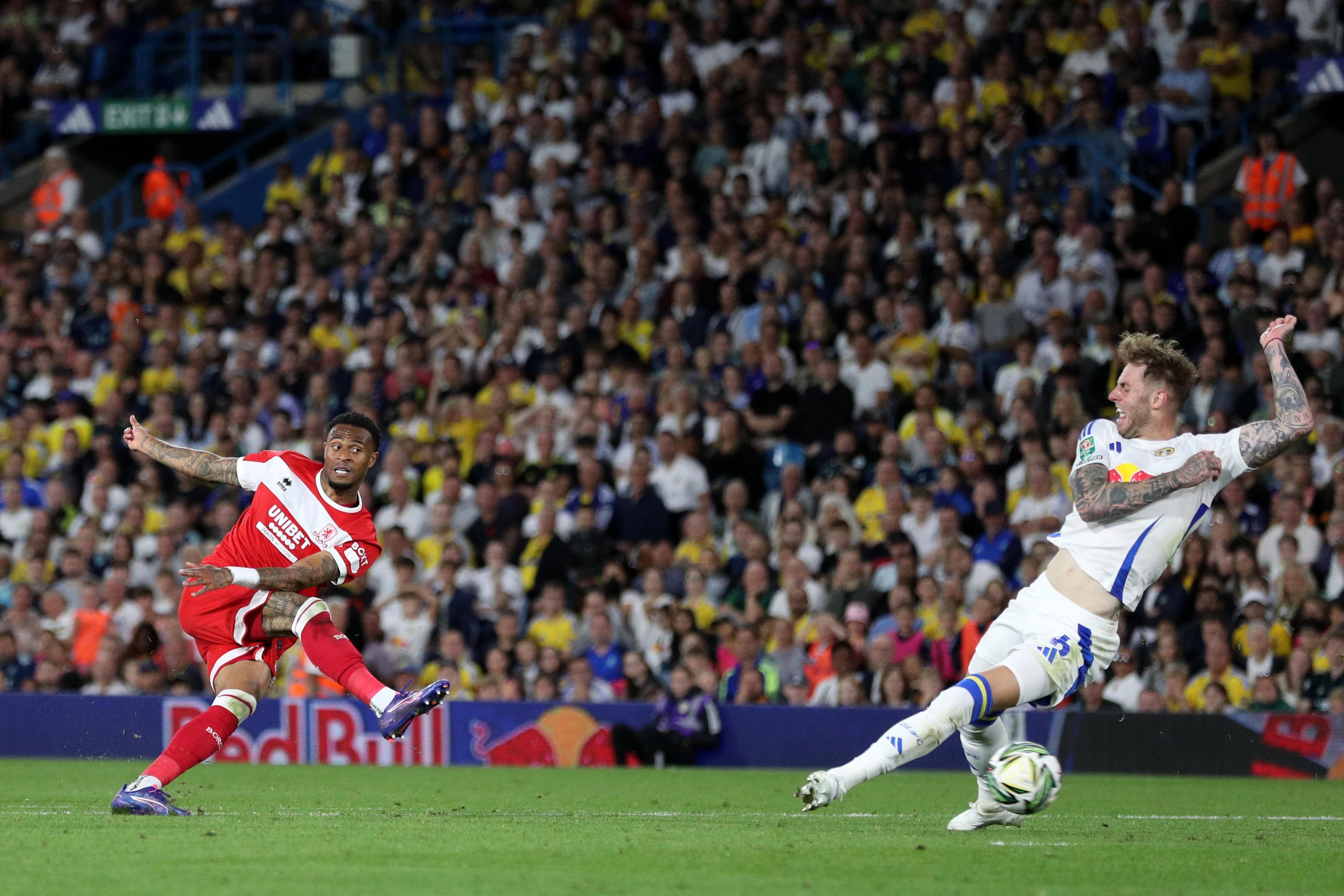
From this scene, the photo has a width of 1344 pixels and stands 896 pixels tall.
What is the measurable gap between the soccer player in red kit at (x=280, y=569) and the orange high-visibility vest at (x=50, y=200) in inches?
637

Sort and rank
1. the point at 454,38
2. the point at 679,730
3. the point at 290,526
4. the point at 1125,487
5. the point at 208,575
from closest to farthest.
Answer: the point at 1125,487 → the point at 208,575 → the point at 290,526 → the point at 679,730 → the point at 454,38

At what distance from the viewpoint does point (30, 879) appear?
259 inches

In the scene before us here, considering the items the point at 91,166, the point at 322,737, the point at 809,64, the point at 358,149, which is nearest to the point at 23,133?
the point at 91,166

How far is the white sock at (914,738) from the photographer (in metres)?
7.92

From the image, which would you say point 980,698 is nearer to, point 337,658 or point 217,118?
point 337,658

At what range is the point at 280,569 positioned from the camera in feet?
29.9

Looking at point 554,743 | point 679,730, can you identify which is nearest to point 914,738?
point 679,730

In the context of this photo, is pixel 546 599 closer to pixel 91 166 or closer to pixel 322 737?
pixel 322 737

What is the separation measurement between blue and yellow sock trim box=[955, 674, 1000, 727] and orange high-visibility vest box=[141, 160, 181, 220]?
1864 centimetres

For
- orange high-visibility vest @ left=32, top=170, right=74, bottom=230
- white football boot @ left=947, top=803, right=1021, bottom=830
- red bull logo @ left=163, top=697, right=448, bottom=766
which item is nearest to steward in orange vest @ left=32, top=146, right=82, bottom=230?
orange high-visibility vest @ left=32, top=170, right=74, bottom=230

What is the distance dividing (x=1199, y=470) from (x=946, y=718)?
1535 mm

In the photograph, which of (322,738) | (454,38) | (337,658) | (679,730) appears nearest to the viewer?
(337,658)

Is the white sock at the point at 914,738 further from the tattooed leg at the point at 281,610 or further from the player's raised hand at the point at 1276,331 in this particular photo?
the tattooed leg at the point at 281,610

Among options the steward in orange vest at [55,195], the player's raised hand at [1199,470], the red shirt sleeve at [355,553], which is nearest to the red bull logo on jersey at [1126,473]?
the player's raised hand at [1199,470]
